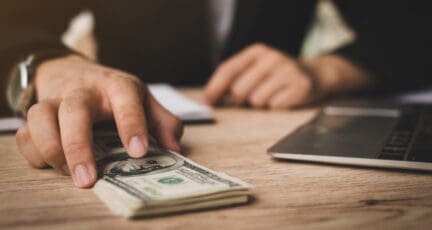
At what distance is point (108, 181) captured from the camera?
57 centimetres

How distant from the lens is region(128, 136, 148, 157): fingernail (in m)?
0.63

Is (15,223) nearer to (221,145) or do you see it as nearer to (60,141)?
(60,141)

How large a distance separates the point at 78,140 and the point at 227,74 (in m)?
0.74

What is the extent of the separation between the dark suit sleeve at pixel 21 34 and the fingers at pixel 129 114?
426 mm

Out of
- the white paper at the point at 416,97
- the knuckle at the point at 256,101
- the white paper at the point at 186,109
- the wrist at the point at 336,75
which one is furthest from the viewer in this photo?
the white paper at the point at 416,97

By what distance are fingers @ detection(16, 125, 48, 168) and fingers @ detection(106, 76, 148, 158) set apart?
0.39 feet

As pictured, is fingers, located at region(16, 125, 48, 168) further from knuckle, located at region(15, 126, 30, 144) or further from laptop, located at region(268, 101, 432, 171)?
laptop, located at region(268, 101, 432, 171)

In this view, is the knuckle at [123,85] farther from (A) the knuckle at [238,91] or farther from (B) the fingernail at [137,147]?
(A) the knuckle at [238,91]


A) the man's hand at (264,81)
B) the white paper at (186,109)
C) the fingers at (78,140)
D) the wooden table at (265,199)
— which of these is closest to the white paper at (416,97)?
the man's hand at (264,81)

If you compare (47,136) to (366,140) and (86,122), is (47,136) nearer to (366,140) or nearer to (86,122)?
(86,122)

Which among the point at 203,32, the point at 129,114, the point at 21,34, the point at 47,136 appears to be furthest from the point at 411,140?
the point at 203,32

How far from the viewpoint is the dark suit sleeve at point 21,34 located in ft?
3.76

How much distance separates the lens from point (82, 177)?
23.1 inches

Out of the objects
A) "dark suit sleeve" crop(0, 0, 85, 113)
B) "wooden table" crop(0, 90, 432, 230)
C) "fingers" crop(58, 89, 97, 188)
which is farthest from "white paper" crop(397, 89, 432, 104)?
"fingers" crop(58, 89, 97, 188)
